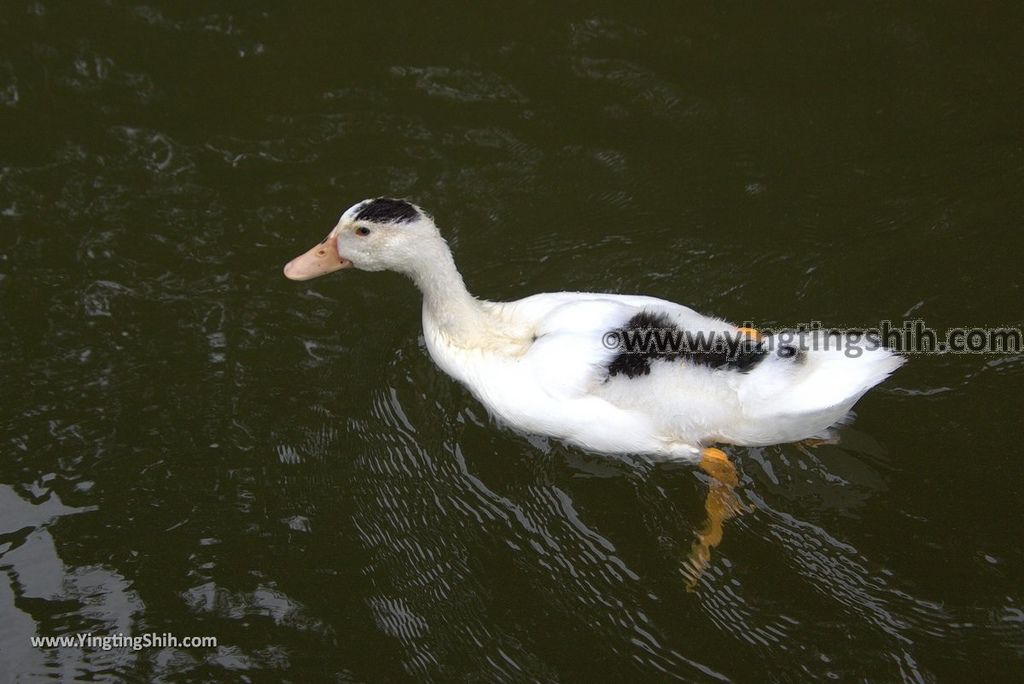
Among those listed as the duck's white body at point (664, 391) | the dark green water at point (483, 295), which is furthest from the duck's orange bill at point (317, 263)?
the duck's white body at point (664, 391)

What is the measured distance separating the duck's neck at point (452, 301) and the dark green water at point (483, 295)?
451 mm

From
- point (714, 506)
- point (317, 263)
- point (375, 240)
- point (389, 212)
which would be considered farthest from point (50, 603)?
point (714, 506)

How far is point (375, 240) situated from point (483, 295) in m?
1.01

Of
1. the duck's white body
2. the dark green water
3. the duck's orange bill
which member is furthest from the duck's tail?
the duck's orange bill

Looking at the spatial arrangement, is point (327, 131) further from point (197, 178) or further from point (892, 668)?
point (892, 668)

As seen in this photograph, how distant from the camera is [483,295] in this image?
5.34 meters

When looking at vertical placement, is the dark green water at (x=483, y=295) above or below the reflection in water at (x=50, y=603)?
above

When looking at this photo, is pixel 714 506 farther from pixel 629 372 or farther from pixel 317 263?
pixel 317 263

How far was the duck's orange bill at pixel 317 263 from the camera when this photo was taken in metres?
4.64

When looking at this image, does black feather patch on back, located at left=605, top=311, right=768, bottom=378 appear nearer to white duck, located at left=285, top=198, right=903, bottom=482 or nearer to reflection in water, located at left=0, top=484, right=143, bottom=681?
white duck, located at left=285, top=198, right=903, bottom=482

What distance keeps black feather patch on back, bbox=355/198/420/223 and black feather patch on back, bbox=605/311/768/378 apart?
1.11m

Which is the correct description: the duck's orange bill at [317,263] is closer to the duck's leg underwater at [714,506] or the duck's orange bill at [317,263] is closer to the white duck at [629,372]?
the white duck at [629,372]

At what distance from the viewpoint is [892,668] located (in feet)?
11.9

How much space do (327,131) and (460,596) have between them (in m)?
3.32
